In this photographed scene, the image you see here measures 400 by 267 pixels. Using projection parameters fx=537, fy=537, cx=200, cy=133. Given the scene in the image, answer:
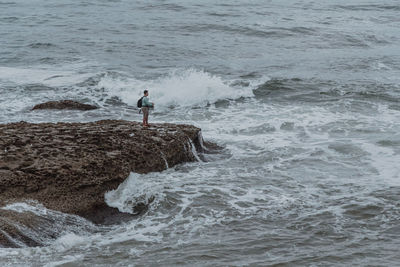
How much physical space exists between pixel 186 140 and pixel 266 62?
13.4 meters

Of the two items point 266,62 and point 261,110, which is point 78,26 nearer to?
point 266,62

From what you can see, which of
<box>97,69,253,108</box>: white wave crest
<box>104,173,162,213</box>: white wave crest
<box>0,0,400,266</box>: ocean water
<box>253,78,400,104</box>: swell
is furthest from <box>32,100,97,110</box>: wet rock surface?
<box>104,173,162,213</box>: white wave crest

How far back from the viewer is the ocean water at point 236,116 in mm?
7320

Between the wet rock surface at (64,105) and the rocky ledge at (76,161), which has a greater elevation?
the rocky ledge at (76,161)

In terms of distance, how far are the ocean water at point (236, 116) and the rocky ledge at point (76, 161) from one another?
8.9 inches

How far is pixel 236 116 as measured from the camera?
49.6ft

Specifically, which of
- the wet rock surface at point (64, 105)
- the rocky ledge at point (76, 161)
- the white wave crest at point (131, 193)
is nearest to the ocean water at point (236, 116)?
the white wave crest at point (131, 193)

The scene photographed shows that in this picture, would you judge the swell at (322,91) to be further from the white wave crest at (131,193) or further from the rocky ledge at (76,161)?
the white wave crest at (131,193)

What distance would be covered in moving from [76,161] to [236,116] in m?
7.37

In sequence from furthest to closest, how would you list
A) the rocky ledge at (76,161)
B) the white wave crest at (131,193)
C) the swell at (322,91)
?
the swell at (322,91)
the white wave crest at (131,193)
the rocky ledge at (76,161)

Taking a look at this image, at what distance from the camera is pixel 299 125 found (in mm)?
14023

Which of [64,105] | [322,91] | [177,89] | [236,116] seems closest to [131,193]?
[236,116]

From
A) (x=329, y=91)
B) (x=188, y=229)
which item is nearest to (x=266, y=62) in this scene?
(x=329, y=91)

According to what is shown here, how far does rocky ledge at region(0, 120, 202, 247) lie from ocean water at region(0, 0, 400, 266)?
225 mm
